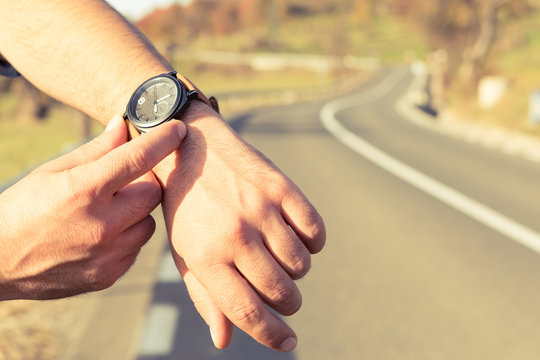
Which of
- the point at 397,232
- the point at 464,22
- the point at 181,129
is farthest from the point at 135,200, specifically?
the point at 464,22

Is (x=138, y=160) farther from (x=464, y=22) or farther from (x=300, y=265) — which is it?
(x=464, y=22)

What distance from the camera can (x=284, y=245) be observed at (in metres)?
1.15

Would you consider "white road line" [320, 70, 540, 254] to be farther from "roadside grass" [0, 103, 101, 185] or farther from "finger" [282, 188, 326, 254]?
"roadside grass" [0, 103, 101, 185]

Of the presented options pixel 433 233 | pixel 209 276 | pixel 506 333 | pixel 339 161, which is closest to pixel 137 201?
pixel 209 276

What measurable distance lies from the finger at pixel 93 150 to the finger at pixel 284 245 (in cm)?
41

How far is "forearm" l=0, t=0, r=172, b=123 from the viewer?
1.49 meters

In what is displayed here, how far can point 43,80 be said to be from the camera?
160cm

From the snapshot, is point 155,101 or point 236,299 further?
point 155,101

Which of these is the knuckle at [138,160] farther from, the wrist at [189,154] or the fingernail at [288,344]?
the fingernail at [288,344]

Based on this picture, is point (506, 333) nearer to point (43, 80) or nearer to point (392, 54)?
point (43, 80)

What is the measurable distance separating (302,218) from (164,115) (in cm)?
45

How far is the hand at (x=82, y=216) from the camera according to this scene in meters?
1.15

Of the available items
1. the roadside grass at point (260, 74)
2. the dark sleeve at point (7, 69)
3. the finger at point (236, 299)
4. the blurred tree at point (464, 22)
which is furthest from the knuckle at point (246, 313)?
the blurred tree at point (464, 22)

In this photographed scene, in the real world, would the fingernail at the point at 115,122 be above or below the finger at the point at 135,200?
above
